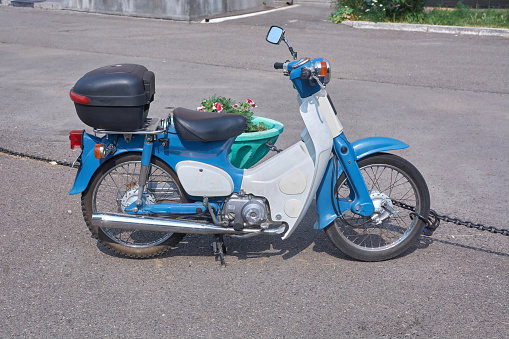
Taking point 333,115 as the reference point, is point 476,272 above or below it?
below

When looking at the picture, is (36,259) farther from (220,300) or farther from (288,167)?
(288,167)

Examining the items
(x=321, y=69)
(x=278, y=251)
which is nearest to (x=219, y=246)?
(x=278, y=251)

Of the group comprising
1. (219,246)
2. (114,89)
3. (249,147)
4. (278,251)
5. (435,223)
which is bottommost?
(278,251)

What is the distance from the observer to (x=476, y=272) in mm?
3994

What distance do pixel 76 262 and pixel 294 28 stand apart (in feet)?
40.5

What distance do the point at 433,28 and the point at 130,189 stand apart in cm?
1238

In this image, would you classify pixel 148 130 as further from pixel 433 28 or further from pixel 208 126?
pixel 433 28

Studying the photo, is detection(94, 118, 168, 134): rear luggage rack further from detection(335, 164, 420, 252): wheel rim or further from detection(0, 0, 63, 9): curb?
detection(0, 0, 63, 9): curb

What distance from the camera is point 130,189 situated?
4117mm

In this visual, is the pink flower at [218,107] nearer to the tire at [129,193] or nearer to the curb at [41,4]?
the tire at [129,193]

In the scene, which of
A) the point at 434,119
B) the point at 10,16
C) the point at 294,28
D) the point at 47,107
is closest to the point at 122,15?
the point at 10,16

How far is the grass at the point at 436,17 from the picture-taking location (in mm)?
14831

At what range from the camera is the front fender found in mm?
3969

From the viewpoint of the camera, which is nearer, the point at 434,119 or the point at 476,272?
the point at 476,272
